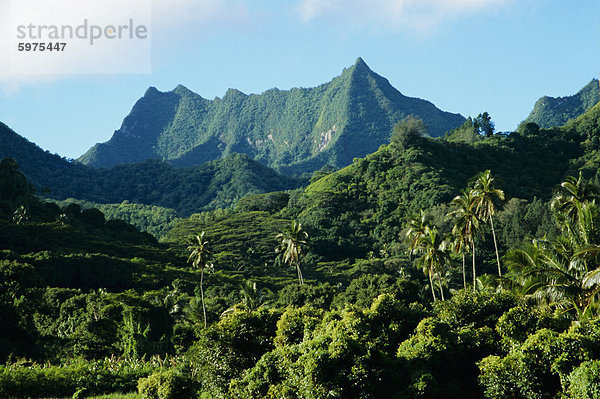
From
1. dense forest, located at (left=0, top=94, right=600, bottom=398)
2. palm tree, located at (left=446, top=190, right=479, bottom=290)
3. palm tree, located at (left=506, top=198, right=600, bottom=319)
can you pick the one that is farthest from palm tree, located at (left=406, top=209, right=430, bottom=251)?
palm tree, located at (left=506, top=198, right=600, bottom=319)

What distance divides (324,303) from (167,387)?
43026mm

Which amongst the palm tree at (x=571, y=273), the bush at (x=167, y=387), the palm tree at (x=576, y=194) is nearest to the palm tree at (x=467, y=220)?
the palm tree at (x=576, y=194)

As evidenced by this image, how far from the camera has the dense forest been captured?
24.8 metres

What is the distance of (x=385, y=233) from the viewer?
151 metres

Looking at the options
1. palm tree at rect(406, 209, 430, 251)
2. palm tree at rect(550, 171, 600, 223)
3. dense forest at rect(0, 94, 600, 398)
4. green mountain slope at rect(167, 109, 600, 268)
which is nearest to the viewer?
dense forest at rect(0, 94, 600, 398)

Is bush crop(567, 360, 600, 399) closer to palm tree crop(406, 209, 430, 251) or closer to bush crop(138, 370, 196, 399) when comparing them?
bush crop(138, 370, 196, 399)

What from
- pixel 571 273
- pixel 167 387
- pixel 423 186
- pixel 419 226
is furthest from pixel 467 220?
pixel 423 186

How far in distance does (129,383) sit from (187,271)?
66.5 m

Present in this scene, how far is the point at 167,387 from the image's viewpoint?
94.3ft

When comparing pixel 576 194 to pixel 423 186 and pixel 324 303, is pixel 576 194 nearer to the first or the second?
pixel 324 303

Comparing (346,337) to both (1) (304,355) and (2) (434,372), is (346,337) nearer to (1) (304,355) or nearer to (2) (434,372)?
(1) (304,355)

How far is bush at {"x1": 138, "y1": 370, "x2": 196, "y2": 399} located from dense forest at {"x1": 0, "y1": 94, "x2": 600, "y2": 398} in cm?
9

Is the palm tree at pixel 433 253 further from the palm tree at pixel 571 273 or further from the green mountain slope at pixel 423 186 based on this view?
the green mountain slope at pixel 423 186

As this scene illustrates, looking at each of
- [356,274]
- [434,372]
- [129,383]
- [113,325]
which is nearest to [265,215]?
[356,274]
